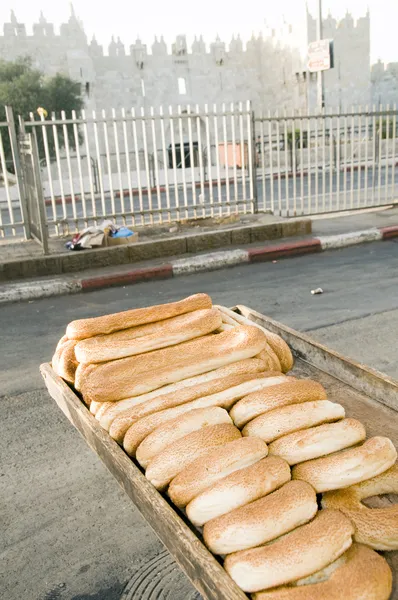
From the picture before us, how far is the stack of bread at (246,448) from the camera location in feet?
4.98

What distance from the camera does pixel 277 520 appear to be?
5.21 feet

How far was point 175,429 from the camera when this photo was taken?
1.96 metres

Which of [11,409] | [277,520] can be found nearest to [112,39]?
[11,409]

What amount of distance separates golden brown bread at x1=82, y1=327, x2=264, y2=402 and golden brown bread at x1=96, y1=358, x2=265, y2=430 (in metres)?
0.03

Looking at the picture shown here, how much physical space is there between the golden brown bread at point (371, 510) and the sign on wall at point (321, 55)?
25.1m

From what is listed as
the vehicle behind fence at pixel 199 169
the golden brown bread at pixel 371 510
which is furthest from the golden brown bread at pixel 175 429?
the vehicle behind fence at pixel 199 169

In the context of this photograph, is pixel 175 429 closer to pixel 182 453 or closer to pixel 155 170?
pixel 182 453

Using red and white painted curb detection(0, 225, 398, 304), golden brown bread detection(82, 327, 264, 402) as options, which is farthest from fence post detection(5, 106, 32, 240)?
golden brown bread detection(82, 327, 264, 402)

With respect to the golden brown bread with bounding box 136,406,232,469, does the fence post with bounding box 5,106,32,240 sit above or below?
above

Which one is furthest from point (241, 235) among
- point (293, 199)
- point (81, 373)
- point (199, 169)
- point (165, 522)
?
point (165, 522)

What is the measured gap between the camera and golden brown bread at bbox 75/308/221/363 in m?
2.43

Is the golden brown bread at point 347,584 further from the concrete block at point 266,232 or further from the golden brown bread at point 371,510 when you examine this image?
the concrete block at point 266,232

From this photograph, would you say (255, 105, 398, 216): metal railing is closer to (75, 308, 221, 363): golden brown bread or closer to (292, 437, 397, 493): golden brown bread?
(75, 308, 221, 363): golden brown bread

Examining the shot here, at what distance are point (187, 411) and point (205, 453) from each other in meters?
0.25
